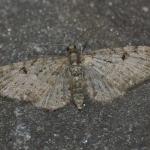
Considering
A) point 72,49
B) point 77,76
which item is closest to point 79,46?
point 72,49

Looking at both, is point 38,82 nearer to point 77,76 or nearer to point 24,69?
point 24,69

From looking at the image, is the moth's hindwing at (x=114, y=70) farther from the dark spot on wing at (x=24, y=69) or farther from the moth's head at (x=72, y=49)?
the dark spot on wing at (x=24, y=69)

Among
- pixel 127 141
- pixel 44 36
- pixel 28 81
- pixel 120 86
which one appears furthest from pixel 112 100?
pixel 44 36

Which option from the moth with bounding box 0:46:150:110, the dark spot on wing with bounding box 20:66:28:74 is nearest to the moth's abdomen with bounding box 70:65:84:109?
the moth with bounding box 0:46:150:110

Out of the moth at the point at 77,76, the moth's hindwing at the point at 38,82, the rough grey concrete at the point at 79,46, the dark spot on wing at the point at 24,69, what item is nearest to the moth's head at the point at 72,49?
the moth at the point at 77,76

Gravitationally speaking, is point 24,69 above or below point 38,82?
above

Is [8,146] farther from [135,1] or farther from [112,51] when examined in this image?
[135,1]

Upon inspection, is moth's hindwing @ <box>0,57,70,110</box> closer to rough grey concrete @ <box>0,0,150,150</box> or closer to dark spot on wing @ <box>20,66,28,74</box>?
dark spot on wing @ <box>20,66,28,74</box>
